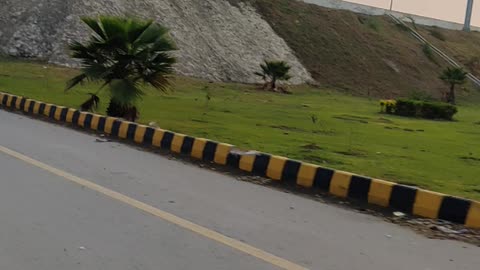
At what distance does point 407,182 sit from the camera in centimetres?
955

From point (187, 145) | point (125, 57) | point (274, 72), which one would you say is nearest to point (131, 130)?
point (187, 145)

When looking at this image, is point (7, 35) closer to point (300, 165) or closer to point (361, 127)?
point (361, 127)

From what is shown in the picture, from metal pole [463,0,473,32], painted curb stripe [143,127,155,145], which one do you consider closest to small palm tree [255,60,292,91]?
painted curb stripe [143,127,155,145]

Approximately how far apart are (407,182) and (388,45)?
4278 centimetres

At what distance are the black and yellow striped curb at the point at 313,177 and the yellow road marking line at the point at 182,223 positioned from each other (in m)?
2.63

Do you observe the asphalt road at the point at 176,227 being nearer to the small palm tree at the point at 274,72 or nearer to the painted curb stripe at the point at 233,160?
the painted curb stripe at the point at 233,160

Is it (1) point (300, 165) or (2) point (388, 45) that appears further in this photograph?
(2) point (388, 45)

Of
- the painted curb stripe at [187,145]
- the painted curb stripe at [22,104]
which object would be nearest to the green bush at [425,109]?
the painted curb stripe at [22,104]

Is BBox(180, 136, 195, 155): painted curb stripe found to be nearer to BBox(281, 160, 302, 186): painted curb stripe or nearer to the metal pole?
BBox(281, 160, 302, 186): painted curb stripe

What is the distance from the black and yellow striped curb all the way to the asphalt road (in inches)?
22.4

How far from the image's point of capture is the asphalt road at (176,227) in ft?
17.1

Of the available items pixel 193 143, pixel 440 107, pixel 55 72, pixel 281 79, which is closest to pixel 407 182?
pixel 193 143

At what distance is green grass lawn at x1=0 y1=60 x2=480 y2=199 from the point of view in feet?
35.7

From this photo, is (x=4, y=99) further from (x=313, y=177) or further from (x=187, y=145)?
(x=313, y=177)
